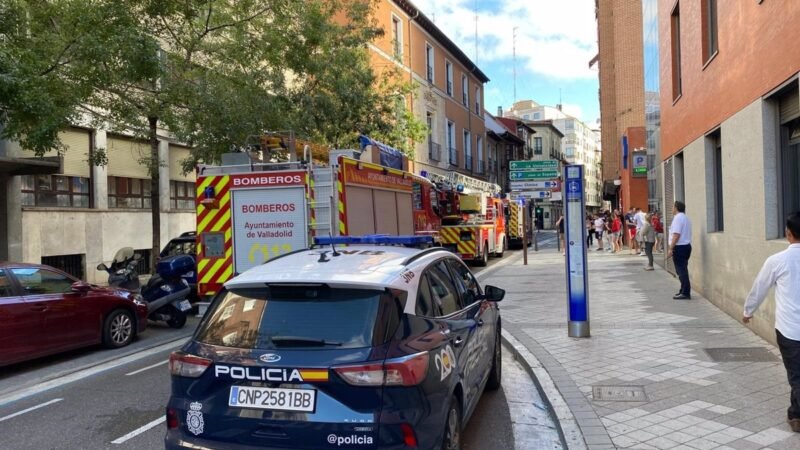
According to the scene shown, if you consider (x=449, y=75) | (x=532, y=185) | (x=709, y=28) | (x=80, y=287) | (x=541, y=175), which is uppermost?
(x=449, y=75)

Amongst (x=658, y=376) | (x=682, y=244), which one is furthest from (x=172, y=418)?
(x=682, y=244)

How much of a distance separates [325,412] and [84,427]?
10.6ft

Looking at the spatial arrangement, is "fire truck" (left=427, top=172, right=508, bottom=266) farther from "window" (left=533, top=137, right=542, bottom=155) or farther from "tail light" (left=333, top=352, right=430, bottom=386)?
"window" (left=533, top=137, right=542, bottom=155)

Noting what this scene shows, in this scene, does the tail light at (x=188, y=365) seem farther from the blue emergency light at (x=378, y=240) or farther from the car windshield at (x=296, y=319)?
the blue emergency light at (x=378, y=240)

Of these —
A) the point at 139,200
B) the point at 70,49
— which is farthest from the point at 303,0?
the point at 139,200

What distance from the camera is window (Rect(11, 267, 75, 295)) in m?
7.42

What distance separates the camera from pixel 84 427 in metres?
5.18

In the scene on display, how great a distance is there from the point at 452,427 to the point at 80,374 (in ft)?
17.6

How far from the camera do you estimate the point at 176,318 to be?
33.2 feet

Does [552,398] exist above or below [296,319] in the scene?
below

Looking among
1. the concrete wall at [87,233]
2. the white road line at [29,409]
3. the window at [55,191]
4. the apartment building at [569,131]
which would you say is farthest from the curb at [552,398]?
the apartment building at [569,131]

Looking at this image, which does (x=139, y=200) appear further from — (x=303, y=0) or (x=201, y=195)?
(x=201, y=195)

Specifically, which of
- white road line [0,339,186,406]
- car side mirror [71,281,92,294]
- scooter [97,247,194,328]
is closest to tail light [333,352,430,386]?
white road line [0,339,186,406]

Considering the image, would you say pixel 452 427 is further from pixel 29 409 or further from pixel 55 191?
pixel 55 191
